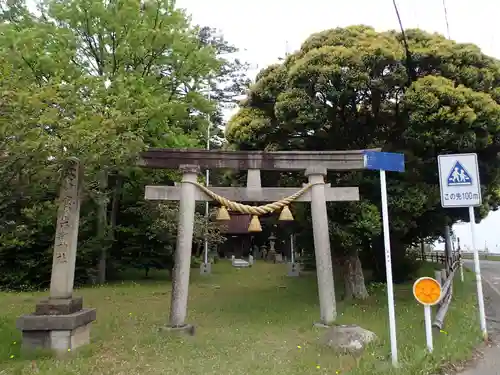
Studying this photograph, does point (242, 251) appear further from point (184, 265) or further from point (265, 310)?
point (184, 265)

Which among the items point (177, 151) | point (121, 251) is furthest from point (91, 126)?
point (121, 251)

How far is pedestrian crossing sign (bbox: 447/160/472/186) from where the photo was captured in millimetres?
7531

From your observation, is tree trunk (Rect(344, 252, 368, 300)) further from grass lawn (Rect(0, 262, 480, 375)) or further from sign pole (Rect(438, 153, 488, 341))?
sign pole (Rect(438, 153, 488, 341))

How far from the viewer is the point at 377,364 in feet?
18.9

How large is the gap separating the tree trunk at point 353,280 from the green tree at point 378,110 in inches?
2.6

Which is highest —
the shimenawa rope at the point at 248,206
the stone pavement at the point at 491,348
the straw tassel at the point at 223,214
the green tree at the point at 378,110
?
the green tree at the point at 378,110

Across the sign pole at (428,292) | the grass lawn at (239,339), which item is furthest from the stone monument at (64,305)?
the sign pole at (428,292)

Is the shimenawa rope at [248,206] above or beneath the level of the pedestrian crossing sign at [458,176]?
beneath

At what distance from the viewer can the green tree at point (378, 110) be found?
9.62 meters

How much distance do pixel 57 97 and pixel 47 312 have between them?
3.59 m

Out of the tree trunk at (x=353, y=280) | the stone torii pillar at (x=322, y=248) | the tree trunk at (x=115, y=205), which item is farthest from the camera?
the tree trunk at (x=115, y=205)

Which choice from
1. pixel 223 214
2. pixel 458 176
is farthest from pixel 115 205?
pixel 458 176

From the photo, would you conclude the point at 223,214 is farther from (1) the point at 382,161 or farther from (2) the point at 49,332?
(2) the point at 49,332

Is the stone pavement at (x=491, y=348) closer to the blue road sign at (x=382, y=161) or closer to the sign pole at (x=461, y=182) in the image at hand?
the sign pole at (x=461, y=182)
